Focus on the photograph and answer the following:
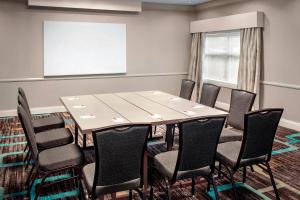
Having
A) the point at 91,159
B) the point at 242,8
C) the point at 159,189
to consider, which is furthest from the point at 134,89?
the point at 159,189

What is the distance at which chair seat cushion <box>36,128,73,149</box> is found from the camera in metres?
3.02

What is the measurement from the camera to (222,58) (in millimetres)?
6578

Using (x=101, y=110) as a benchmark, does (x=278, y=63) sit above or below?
above

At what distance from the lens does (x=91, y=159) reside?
144 inches

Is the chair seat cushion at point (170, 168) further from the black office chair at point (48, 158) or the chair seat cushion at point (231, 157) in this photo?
the black office chair at point (48, 158)

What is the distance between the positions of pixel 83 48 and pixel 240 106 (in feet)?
13.3

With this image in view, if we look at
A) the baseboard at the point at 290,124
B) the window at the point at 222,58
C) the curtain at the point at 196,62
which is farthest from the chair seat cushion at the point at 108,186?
the curtain at the point at 196,62

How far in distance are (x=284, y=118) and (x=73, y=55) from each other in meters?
4.48

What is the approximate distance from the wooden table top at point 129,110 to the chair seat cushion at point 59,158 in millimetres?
269

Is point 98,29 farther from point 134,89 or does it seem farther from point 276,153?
point 276,153

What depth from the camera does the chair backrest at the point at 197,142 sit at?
7.02 feet

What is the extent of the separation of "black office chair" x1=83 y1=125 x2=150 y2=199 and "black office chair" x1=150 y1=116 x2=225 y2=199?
0.28m

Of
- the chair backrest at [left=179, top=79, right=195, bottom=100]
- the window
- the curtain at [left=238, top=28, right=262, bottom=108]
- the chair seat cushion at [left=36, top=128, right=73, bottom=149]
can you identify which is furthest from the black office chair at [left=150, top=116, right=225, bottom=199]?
the window

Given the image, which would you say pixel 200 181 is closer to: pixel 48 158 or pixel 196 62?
pixel 48 158
